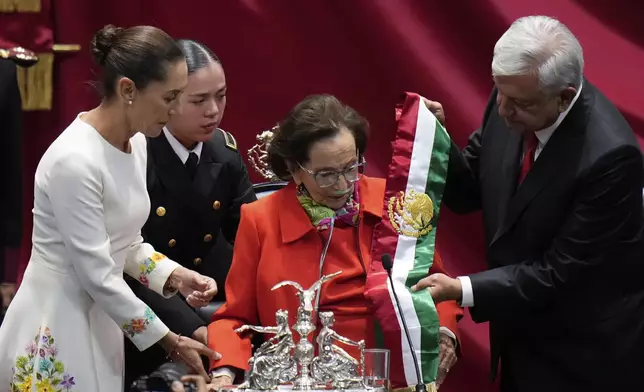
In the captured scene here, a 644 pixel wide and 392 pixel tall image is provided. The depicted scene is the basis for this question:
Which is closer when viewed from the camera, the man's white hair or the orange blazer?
the man's white hair

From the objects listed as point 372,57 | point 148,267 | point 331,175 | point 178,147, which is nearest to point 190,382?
point 148,267

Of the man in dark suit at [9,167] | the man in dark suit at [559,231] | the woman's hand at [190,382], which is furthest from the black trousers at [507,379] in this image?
the man in dark suit at [9,167]

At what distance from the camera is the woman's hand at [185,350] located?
223 cm

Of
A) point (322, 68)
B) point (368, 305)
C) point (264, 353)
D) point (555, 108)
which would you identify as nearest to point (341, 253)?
point (368, 305)

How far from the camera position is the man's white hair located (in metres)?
2.23

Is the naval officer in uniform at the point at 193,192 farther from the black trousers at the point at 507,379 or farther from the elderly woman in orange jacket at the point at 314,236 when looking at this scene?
the black trousers at the point at 507,379

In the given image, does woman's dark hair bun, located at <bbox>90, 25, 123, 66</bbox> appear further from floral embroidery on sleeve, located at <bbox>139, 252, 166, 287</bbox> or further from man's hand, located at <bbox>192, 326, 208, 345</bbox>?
man's hand, located at <bbox>192, 326, 208, 345</bbox>

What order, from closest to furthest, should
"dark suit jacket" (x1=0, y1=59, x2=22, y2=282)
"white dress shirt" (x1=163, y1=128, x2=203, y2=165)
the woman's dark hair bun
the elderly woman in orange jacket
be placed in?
the woman's dark hair bun → the elderly woman in orange jacket → "white dress shirt" (x1=163, y1=128, x2=203, y2=165) → "dark suit jacket" (x1=0, y1=59, x2=22, y2=282)

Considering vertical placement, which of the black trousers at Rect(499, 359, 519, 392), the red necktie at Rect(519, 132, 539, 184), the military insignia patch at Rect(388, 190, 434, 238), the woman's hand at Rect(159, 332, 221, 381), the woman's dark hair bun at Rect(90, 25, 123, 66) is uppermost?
the woman's dark hair bun at Rect(90, 25, 123, 66)

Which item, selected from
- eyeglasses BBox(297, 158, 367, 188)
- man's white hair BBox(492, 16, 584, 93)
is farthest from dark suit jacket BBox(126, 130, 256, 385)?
man's white hair BBox(492, 16, 584, 93)

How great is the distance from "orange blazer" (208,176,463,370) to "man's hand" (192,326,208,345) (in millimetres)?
56

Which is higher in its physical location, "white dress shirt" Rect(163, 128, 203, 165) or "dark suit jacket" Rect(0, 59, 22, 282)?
"white dress shirt" Rect(163, 128, 203, 165)

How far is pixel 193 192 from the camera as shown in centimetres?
268

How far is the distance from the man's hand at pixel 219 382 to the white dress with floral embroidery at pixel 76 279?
15cm
